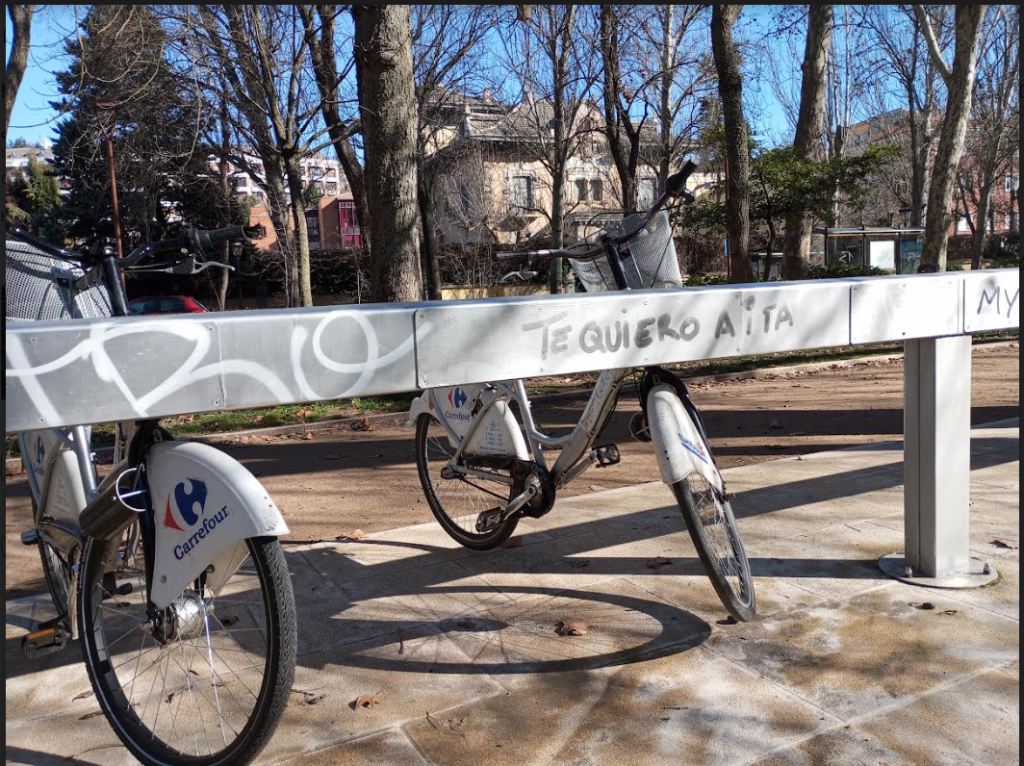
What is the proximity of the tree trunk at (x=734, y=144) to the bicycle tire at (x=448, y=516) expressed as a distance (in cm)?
1045

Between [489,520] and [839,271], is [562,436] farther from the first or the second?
[839,271]

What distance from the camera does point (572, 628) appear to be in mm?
3299

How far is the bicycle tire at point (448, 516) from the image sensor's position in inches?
158

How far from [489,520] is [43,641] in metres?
1.76

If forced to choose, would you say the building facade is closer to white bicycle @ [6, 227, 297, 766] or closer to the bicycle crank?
the bicycle crank

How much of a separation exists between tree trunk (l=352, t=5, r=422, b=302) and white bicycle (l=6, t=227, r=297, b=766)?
22.0ft

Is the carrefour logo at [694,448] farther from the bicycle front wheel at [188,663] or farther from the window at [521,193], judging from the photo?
the window at [521,193]

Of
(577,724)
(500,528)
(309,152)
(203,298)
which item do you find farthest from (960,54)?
(203,298)

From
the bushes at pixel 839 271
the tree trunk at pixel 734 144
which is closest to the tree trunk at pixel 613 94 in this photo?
the tree trunk at pixel 734 144

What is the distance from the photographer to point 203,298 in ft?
105

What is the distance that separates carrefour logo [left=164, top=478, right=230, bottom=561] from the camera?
215 centimetres

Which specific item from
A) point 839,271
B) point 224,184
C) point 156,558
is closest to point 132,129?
point 224,184

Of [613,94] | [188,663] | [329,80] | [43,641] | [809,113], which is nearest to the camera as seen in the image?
[43,641]

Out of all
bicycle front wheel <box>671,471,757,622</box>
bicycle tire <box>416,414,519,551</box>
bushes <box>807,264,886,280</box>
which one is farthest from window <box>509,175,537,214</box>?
bicycle front wheel <box>671,471,757,622</box>
